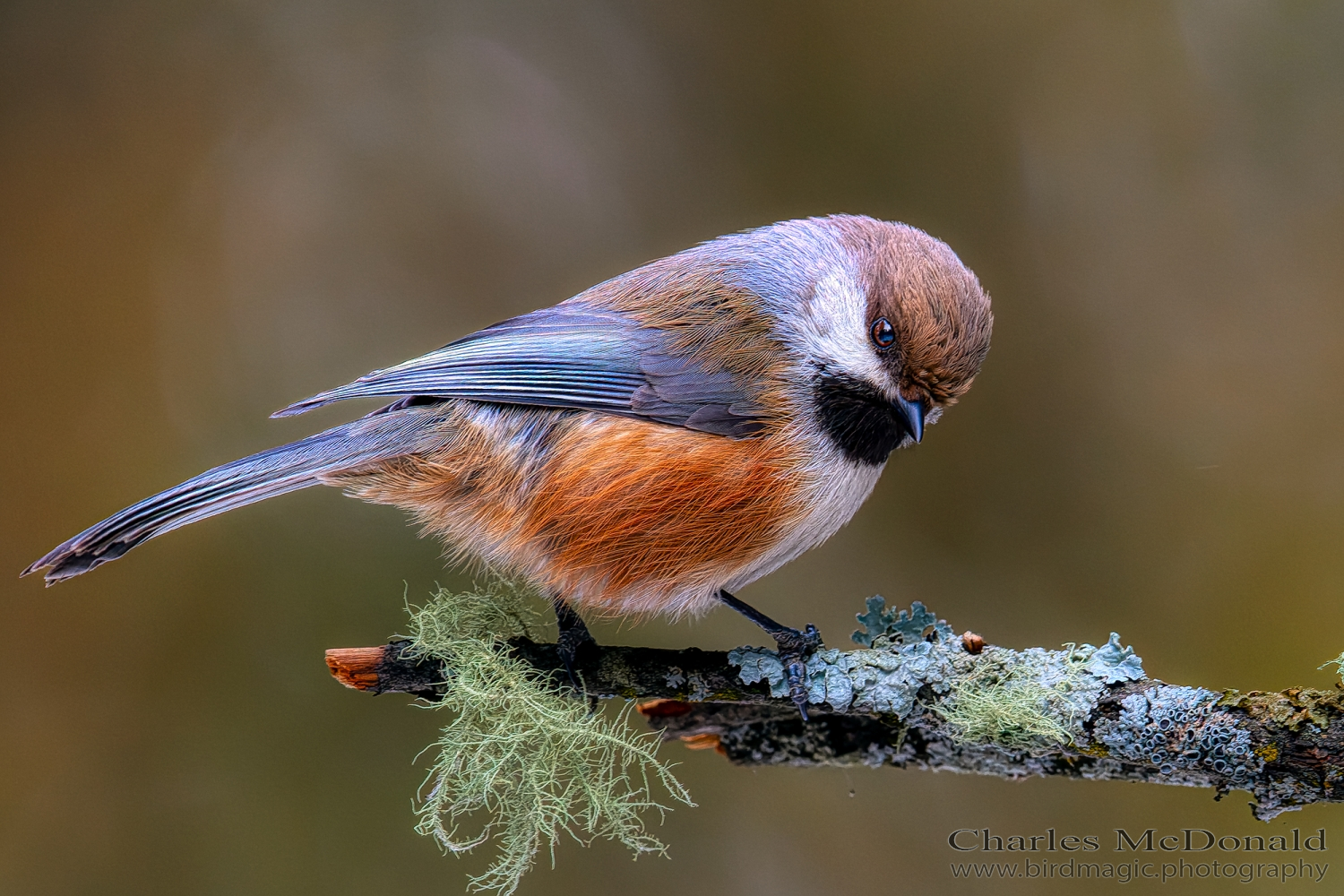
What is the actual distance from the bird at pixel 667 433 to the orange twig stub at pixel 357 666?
0.34 metres

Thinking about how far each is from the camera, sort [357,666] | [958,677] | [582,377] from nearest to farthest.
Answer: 1. [958,677]
2. [357,666]
3. [582,377]

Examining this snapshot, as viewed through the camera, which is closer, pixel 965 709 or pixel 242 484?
pixel 965 709

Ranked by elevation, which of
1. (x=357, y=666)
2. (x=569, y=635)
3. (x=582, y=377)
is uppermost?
(x=582, y=377)

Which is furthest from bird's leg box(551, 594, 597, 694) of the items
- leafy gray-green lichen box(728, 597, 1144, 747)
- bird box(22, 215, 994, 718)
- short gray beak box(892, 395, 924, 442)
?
short gray beak box(892, 395, 924, 442)

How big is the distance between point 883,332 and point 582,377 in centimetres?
73

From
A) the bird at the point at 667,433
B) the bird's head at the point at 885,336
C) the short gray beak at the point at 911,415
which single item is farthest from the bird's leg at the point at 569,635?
the short gray beak at the point at 911,415

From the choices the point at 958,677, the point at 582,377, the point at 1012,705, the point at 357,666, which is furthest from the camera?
the point at 582,377

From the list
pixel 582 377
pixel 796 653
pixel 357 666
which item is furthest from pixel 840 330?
pixel 357 666

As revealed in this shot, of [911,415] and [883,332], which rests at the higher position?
[883,332]

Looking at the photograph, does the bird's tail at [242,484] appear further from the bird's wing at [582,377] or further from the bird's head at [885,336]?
the bird's head at [885,336]

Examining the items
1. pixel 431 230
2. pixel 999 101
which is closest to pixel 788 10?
pixel 999 101

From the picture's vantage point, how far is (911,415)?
7.70ft

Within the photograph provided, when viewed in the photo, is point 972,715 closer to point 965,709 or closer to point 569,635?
point 965,709

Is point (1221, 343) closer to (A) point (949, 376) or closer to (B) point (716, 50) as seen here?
(A) point (949, 376)
